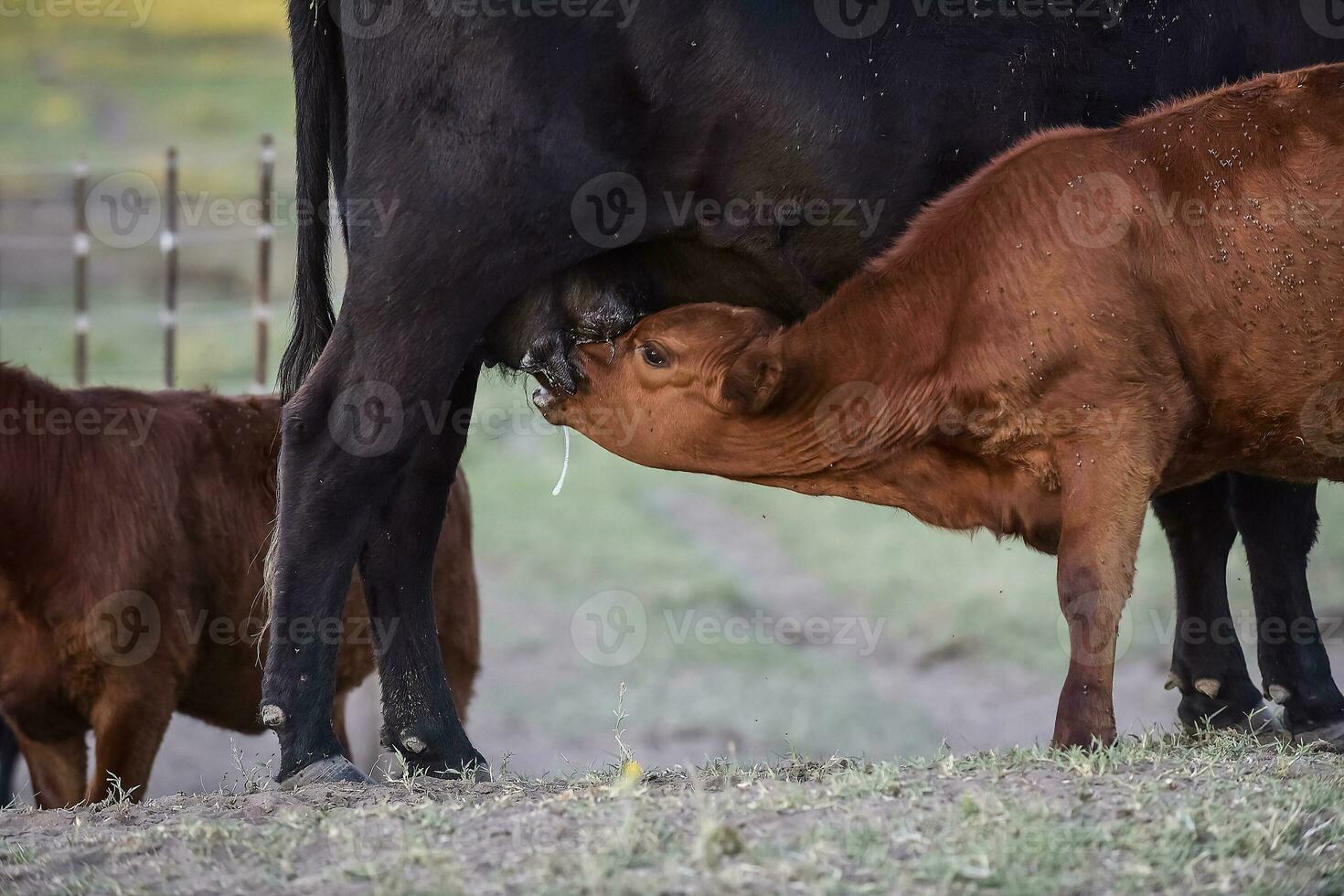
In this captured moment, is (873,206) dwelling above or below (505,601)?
above

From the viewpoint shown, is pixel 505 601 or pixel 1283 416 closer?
pixel 1283 416

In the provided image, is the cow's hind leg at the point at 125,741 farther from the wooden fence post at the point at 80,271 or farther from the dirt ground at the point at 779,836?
the wooden fence post at the point at 80,271

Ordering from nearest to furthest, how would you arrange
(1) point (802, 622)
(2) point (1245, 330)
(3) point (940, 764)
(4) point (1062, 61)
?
(3) point (940, 764)
(2) point (1245, 330)
(4) point (1062, 61)
(1) point (802, 622)

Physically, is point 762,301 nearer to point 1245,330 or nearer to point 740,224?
→ point 740,224

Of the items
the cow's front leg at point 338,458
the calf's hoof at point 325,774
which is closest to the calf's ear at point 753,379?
the cow's front leg at point 338,458

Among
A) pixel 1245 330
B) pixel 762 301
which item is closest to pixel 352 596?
pixel 762 301

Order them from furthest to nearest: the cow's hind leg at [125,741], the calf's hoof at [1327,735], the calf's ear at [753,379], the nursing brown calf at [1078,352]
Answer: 1. the cow's hind leg at [125,741]
2. the calf's hoof at [1327,735]
3. the calf's ear at [753,379]
4. the nursing brown calf at [1078,352]

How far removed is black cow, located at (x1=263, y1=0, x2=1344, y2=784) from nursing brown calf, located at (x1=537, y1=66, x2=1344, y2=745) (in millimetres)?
370

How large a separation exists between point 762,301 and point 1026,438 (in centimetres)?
110

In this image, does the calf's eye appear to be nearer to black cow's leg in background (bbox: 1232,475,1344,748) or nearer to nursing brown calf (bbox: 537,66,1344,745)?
nursing brown calf (bbox: 537,66,1344,745)

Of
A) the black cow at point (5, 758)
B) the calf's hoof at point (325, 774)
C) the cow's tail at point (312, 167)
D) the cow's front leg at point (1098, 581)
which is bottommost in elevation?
the black cow at point (5, 758)

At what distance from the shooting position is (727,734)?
11.2 m

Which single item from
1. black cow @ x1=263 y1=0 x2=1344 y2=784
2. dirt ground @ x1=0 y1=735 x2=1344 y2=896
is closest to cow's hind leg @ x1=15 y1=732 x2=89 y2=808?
black cow @ x1=263 y1=0 x2=1344 y2=784

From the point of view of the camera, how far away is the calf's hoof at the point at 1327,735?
4.89m
